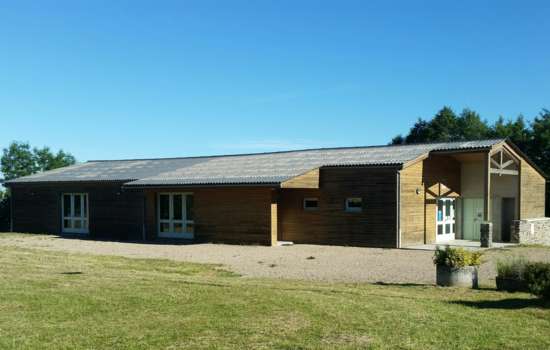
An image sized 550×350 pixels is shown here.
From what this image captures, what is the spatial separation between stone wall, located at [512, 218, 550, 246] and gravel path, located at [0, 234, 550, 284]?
198 centimetres

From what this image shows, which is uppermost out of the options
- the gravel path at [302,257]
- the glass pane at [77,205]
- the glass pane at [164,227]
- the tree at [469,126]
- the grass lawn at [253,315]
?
the tree at [469,126]

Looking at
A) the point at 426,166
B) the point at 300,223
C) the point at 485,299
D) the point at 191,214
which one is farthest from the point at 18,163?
the point at 485,299

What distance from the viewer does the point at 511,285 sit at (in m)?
10.8

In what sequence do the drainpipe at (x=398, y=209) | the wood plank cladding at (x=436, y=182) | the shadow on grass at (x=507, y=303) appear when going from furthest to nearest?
the wood plank cladding at (x=436, y=182) < the drainpipe at (x=398, y=209) < the shadow on grass at (x=507, y=303)

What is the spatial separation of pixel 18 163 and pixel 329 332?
45.8 metres

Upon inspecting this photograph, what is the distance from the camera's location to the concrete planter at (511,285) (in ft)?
35.1

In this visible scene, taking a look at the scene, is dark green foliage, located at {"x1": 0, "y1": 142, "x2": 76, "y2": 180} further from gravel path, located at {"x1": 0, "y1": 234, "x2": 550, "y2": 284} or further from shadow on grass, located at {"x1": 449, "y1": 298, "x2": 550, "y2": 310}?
shadow on grass, located at {"x1": 449, "y1": 298, "x2": 550, "y2": 310}

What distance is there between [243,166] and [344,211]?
19.2 feet

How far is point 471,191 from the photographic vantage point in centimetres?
2541

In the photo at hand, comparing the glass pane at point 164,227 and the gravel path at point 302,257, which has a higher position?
the glass pane at point 164,227

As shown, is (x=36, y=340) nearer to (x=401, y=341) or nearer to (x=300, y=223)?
(x=401, y=341)

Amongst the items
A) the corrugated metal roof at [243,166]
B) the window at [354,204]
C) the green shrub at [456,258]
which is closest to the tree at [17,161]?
the corrugated metal roof at [243,166]

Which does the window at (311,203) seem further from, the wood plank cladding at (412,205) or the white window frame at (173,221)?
the white window frame at (173,221)

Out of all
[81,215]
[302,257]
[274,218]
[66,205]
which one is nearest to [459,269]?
[302,257]
